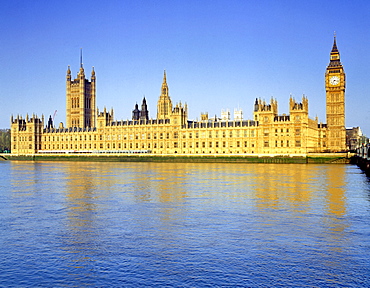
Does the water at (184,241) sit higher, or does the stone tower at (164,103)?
the stone tower at (164,103)

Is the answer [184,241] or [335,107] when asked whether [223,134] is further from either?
[184,241]

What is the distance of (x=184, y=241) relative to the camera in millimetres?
21750

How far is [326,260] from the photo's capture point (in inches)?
730

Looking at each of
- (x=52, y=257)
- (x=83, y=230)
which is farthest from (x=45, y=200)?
(x=52, y=257)

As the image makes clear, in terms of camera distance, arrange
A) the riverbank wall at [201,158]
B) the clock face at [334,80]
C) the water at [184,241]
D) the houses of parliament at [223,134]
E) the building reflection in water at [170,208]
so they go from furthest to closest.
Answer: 1. the clock face at [334,80]
2. the houses of parliament at [223,134]
3. the riverbank wall at [201,158]
4. the building reflection in water at [170,208]
5. the water at [184,241]

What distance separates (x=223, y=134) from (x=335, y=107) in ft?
105

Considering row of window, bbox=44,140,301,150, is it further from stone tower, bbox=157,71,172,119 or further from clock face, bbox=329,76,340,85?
stone tower, bbox=157,71,172,119

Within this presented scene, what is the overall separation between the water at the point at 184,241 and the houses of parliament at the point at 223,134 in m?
90.3

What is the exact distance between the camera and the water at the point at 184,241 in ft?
54.5

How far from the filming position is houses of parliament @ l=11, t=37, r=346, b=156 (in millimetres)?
126750

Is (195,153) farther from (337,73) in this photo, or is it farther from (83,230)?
(83,230)

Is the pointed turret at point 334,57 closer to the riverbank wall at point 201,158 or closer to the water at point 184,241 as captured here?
the riverbank wall at point 201,158

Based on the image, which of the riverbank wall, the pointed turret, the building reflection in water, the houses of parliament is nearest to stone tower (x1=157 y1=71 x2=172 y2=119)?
the houses of parliament

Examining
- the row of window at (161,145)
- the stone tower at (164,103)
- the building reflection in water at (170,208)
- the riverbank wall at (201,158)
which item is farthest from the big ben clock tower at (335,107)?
the building reflection in water at (170,208)
